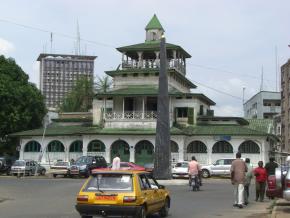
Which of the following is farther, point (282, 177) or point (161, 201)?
point (282, 177)

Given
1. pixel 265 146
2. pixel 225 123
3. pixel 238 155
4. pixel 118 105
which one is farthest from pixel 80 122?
pixel 238 155

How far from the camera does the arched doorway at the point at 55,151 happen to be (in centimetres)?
5847

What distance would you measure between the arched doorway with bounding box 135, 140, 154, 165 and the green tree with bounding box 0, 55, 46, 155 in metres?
13.3

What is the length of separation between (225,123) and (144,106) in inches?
335

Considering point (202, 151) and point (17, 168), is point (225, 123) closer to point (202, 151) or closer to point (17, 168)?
point (202, 151)

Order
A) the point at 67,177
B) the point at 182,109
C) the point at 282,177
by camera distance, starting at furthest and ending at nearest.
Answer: the point at 182,109 < the point at 67,177 < the point at 282,177

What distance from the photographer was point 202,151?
2194 inches

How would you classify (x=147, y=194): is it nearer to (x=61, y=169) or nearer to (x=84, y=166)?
(x=84, y=166)

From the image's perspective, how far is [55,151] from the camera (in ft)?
193

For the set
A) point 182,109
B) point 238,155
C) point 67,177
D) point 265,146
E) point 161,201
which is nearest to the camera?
point 161,201

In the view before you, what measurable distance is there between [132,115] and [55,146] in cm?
857

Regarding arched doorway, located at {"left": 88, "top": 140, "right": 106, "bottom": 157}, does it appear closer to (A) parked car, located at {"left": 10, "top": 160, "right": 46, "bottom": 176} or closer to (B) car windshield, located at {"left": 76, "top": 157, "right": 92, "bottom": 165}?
(A) parked car, located at {"left": 10, "top": 160, "right": 46, "bottom": 176}

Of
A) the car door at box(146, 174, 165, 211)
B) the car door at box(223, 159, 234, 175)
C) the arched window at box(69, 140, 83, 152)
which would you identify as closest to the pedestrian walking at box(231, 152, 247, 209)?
the car door at box(146, 174, 165, 211)

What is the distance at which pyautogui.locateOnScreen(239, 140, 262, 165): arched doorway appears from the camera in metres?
54.1
